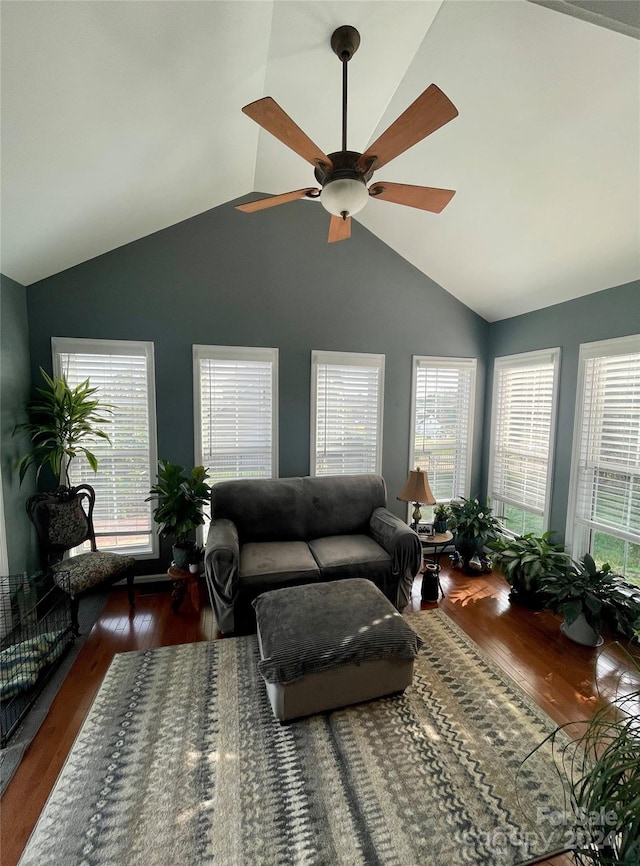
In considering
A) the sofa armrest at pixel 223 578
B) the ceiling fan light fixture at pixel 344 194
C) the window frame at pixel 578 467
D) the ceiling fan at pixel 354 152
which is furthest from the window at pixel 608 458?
the sofa armrest at pixel 223 578

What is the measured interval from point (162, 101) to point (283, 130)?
0.97 meters

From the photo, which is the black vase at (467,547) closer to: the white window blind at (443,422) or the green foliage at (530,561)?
the green foliage at (530,561)

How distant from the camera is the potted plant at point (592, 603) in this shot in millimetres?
2459

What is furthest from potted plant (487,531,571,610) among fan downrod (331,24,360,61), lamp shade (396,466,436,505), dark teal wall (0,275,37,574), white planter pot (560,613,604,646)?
dark teal wall (0,275,37,574)

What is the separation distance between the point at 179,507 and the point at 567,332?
3798 millimetres

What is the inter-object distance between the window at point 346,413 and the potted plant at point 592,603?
1.95 meters

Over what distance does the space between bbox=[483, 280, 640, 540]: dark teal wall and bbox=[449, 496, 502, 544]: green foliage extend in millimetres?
546

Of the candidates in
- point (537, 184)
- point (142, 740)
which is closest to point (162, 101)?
point (537, 184)

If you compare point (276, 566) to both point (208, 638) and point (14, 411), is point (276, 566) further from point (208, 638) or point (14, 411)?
point (14, 411)

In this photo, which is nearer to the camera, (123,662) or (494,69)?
(494,69)

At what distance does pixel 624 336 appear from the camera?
111 inches

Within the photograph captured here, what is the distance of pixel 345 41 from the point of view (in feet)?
5.95

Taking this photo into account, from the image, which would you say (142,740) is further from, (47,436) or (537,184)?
(537,184)

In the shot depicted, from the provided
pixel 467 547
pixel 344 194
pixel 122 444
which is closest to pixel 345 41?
pixel 344 194
